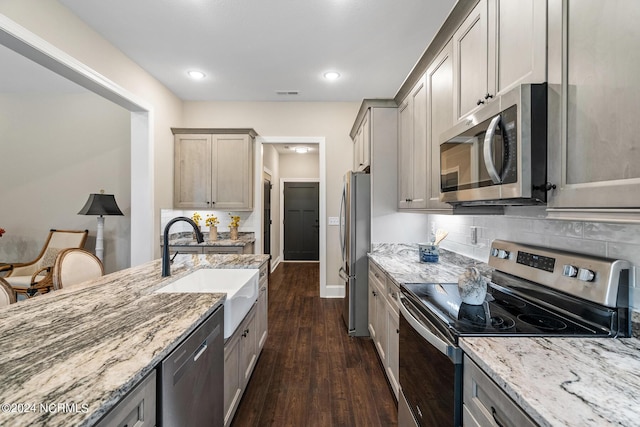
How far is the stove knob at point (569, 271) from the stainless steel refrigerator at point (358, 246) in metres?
1.82

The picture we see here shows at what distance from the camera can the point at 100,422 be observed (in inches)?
25.2

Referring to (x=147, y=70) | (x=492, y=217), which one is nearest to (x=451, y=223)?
(x=492, y=217)

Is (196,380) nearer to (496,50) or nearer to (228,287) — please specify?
(228,287)

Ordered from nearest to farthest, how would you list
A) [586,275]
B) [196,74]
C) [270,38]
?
[586,275], [270,38], [196,74]

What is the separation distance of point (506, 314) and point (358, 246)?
1.76 meters

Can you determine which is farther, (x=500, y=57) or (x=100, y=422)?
(x=500, y=57)

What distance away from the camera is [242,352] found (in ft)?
5.95

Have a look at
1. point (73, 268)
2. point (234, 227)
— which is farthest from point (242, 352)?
point (234, 227)

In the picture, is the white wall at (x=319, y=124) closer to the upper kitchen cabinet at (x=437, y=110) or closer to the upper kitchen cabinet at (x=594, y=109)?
the upper kitchen cabinet at (x=437, y=110)

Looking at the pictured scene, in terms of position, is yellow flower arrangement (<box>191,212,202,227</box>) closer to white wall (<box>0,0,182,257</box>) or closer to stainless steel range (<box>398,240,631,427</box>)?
white wall (<box>0,0,182,257</box>)

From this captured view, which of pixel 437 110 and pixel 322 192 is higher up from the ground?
pixel 437 110

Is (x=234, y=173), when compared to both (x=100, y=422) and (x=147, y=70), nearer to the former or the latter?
(x=147, y=70)

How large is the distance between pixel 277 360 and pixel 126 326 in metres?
1.74

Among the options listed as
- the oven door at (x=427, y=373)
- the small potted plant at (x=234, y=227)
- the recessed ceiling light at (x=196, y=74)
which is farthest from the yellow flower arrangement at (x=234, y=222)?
the oven door at (x=427, y=373)
